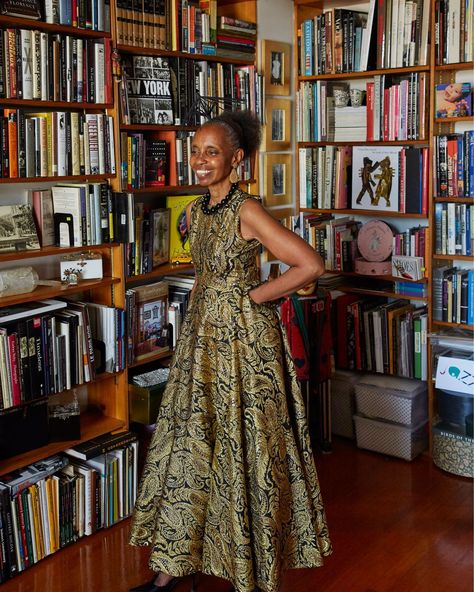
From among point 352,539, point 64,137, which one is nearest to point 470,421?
point 352,539

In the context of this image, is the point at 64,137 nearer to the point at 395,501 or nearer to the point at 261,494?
the point at 261,494

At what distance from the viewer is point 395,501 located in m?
3.53

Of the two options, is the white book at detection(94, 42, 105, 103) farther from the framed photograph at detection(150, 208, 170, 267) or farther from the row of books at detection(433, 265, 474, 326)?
the row of books at detection(433, 265, 474, 326)

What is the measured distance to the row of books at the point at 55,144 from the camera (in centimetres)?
284

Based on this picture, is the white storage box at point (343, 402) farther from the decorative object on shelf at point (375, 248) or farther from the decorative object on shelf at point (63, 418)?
the decorative object on shelf at point (63, 418)

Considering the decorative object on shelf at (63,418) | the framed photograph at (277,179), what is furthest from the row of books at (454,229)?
the decorative object on shelf at (63,418)

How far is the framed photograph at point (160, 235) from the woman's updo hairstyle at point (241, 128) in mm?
895

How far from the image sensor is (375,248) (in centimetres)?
406

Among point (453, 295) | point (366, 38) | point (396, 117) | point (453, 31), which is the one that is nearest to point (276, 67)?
point (366, 38)

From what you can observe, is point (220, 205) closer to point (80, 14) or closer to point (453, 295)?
point (80, 14)

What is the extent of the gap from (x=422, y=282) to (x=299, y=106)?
112 centimetres

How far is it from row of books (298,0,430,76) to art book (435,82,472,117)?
6.4 inches

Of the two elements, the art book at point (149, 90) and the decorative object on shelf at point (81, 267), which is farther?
the art book at point (149, 90)

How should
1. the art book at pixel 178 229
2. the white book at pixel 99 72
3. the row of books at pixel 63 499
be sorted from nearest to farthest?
the row of books at pixel 63 499, the white book at pixel 99 72, the art book at pixel 178 229
